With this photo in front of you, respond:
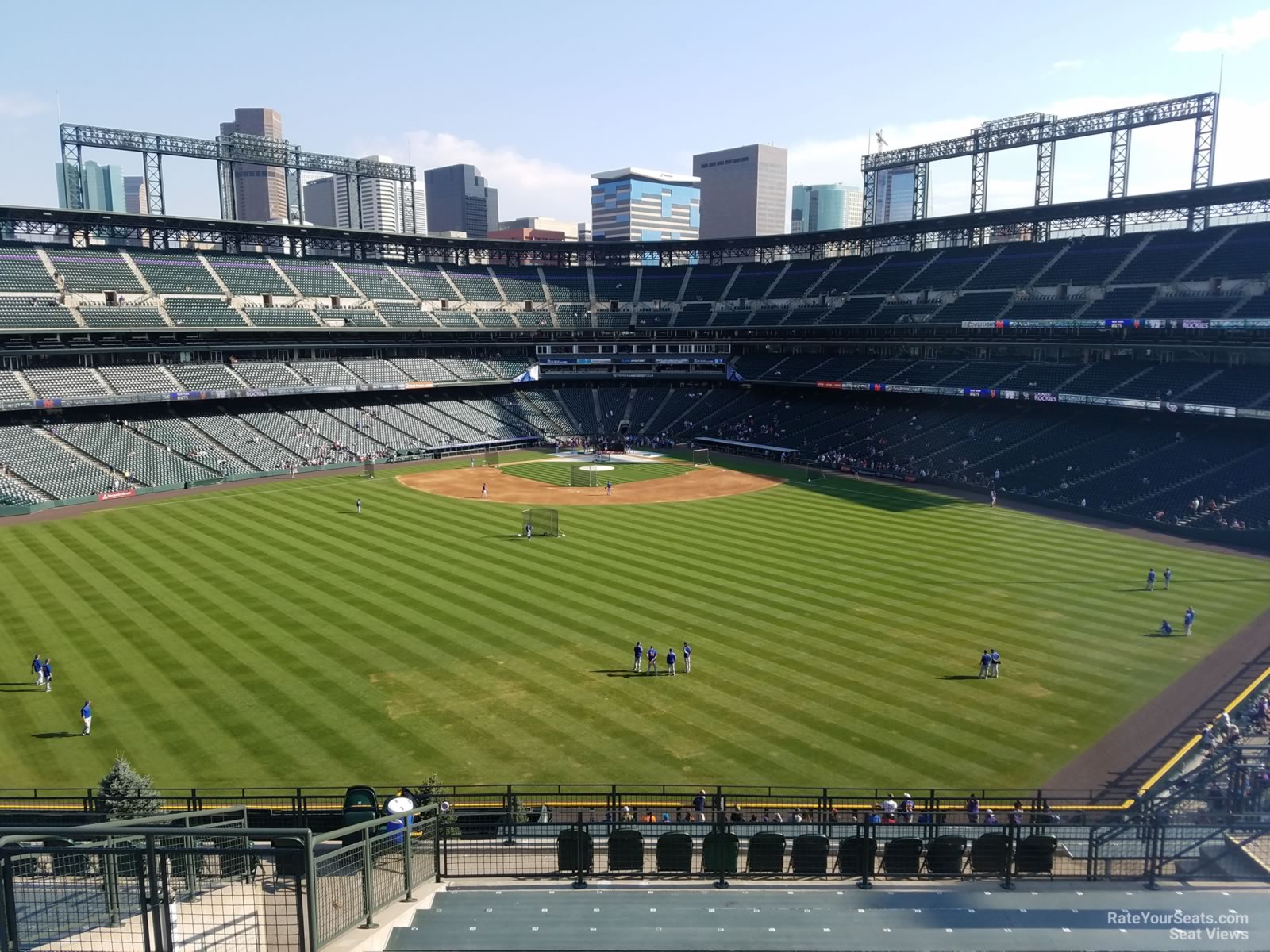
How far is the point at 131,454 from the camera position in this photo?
66.9 m

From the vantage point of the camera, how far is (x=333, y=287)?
92.3 meters

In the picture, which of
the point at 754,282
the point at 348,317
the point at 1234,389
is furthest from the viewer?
the point at 754,282

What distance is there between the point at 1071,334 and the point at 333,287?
249 ft

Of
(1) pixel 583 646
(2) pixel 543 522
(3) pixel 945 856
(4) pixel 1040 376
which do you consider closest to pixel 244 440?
(2) pixel 543 522

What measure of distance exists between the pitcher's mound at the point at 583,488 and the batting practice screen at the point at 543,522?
7244 mm

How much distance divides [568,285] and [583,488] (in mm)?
52330

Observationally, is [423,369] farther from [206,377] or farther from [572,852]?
[572,852]

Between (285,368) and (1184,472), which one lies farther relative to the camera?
(285,368)

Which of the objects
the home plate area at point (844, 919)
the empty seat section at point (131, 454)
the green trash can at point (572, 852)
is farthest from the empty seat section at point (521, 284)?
the home plate area at point (844, 919)

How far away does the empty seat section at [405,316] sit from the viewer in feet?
305

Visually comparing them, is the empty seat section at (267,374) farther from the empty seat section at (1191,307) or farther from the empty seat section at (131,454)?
the empty seat section at (1191,307)

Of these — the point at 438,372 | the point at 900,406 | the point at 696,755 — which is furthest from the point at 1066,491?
the point at 438,372

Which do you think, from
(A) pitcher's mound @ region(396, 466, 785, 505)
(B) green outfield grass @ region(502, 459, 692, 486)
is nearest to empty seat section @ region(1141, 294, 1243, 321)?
(A) pitcher's mound @ region(396, 466, 785, 505)

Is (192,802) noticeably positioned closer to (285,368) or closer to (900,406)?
(285,368)
